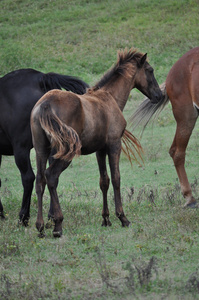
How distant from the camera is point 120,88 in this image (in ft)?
21.5

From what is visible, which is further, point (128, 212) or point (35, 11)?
point (35, 11)

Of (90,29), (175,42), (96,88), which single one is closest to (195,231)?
(96,88)

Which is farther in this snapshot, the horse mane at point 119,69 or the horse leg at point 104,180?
the horse mane at point 119,69

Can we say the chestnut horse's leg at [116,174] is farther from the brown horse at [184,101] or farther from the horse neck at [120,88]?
the brown horse at [184,101]

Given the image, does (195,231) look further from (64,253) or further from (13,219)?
(13,219)

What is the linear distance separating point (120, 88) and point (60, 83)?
2.77 ft

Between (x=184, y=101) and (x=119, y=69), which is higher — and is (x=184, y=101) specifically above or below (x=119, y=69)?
below

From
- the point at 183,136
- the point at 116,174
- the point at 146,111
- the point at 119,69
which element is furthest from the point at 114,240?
the point at 146,111

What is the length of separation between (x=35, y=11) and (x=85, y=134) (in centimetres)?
2650

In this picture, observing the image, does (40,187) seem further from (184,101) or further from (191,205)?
(184,101)

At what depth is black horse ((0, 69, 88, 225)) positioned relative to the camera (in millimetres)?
6219

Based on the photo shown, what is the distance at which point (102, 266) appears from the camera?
442 centimetres

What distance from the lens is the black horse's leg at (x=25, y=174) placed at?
6.23 m

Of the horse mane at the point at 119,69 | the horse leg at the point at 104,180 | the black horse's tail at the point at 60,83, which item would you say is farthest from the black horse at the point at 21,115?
the horse leg at the point at 104,180
